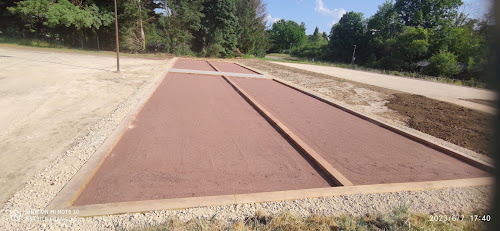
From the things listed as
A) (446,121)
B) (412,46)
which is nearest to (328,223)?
(446,121)

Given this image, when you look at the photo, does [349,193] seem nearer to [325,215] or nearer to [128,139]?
[325,215]

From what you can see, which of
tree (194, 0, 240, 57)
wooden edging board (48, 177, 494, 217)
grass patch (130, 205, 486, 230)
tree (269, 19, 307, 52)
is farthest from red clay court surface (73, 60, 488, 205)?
tree (269, 19, 307, 52)

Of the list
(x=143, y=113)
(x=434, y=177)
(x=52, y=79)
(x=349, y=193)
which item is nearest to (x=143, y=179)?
(x=349, y=193)

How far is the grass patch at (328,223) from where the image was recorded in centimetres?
260

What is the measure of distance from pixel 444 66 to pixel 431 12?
25.1 metres

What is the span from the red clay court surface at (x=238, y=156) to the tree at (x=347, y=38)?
2636 inches

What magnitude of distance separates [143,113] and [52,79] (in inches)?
240

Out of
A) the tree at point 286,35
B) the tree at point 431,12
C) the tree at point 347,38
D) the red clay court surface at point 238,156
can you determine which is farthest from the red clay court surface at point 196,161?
the tree at point 286,35

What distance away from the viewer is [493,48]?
101cm

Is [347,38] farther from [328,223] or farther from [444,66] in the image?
[328,223]

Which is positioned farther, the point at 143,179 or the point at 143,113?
the point at 143,113

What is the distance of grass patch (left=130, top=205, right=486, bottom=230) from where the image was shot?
260cm

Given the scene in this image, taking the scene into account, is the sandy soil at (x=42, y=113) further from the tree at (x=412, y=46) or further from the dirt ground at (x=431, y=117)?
the tree at (x=412, y=46)

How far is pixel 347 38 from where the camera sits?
68.4m
